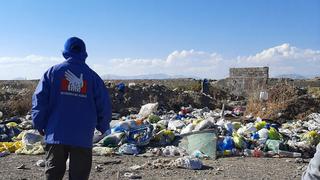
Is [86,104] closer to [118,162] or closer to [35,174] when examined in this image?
[35,174]

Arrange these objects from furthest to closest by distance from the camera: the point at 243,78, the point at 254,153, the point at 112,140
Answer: the point at 243,78 < the point at 112,140 < the point at 254,153

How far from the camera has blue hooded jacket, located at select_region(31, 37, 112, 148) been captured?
4332 mm

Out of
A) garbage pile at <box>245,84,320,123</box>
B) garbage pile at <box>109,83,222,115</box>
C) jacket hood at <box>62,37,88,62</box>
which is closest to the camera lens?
jacket hood at <box>62,37,88,62</box>

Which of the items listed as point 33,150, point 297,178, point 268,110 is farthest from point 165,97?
point 297,178

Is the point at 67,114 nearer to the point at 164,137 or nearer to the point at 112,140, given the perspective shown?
the point at 112,140

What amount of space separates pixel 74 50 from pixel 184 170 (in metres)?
4.02

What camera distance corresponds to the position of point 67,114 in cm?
435

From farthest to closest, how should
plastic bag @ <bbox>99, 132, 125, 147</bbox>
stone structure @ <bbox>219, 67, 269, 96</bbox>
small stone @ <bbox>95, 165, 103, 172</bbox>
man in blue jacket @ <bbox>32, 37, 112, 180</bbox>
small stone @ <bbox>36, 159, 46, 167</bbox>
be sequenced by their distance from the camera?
1. stone structure @ <bbox>219, 67, 269, 96</bbox>
2. plastic bag @ <bbox>99, 132, 125, 147</bbox>
3. small stone @ <bbox>36, 159, 46, 167</bbox>
4. small stone @ <bbox>95, 165, 103, 172</bbox>
5. man in blue jacket @ <bbox>32, 37, 112, 180</bbox>

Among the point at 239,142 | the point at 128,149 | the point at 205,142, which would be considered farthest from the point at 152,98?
the point at 205,142

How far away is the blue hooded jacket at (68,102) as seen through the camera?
4332 mm

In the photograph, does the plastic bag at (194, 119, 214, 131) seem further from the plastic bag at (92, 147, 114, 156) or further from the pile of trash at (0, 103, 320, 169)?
the plastic bag at (92, 147, 114, 156)

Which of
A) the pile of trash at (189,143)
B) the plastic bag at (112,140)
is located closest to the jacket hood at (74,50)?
the pile of trash at (189,143)

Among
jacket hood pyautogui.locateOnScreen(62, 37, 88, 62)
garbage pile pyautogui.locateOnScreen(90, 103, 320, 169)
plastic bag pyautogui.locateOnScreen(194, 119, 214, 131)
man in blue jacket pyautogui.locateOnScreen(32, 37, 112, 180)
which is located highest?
jacket hood pyautogui.locateOnScreen(62, 37, 88, 62)

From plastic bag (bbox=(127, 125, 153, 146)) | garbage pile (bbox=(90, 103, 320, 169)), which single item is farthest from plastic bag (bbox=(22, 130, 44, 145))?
plastic bag (bbox=(127, 125, 153, 146))
